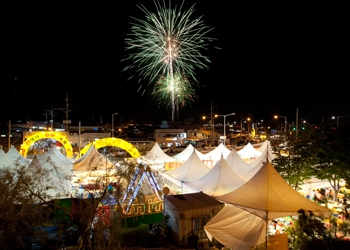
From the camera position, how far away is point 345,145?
8.91 metres

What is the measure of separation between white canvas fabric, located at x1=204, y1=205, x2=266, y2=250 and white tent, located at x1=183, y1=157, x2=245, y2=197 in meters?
2.05

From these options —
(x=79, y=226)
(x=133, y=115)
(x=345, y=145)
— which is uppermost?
(x=133, y=115)

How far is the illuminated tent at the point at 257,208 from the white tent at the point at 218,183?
199cm

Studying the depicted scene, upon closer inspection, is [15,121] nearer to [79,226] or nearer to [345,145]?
[79,226]

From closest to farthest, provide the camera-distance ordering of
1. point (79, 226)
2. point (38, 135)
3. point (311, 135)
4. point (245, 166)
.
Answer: point (79, 226), point (311, 135), point (245, 166), point (38, 135)

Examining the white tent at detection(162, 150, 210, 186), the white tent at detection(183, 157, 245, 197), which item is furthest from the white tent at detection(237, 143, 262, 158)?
the white tent at detection(183, 157, 245, 197)

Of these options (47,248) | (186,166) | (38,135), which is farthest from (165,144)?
(47,248)

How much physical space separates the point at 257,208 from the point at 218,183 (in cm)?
339

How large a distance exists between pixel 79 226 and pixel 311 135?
1109 centimetres

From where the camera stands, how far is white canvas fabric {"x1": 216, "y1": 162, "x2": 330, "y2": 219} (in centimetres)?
674

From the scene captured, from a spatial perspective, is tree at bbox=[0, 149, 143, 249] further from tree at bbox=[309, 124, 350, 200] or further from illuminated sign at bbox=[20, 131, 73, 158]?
illuminated sign at bbox=[20, 131, 73, 158]

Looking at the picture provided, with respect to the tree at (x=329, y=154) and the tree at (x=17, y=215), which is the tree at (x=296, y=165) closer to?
the tree at (x=329, y=154)

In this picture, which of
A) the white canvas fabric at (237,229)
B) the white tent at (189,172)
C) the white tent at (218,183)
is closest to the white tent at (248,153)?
the white tent at (189,172)

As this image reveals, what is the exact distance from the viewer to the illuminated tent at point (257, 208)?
21.8 feet
